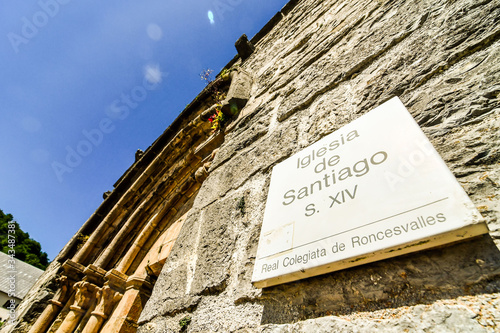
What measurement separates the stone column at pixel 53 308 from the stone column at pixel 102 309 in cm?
104

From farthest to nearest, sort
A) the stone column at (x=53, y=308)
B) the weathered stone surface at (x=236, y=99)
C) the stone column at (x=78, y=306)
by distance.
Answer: the stone column at (x=53, y=308), the stone column at (x=78, y=306), the weathered stone surface at (x=236, y=99)

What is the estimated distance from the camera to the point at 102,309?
A: 2.94m

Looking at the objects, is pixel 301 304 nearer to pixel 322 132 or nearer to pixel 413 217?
pixel 413 217

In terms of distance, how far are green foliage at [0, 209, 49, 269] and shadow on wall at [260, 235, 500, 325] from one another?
89.6 feet

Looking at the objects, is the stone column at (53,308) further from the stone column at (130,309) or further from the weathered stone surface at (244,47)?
the weathered stone surface at (244,47)

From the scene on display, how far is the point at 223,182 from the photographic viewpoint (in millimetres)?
1616

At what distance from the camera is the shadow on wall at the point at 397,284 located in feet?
1.68

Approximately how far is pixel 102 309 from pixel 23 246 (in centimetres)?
2576

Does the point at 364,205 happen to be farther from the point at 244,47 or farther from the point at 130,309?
the point at 244,47

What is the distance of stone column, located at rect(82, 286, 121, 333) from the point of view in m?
2.85

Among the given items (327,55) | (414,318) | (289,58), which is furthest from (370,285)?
(289,58)

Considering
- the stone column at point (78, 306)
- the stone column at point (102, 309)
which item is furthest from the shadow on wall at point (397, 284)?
the stone column at point (78, 306)

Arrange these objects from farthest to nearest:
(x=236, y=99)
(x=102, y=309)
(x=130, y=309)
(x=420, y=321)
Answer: (x=102, y=309), (x=130, y=309), (x=236, y=99), (x=420, y=321)

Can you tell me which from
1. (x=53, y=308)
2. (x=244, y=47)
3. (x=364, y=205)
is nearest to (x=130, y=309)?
(x=53, y=308)
